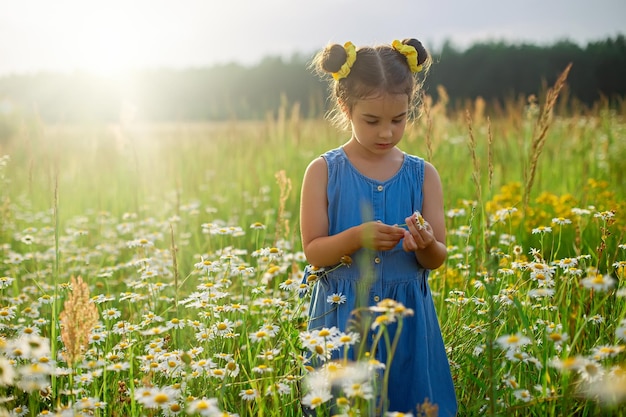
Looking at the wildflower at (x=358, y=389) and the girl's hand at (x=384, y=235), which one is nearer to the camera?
the wildflower at (x=358, y=389)

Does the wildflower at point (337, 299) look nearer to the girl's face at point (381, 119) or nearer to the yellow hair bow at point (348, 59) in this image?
the girl's face at point (381, 119)

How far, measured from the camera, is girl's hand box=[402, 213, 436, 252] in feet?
5.73

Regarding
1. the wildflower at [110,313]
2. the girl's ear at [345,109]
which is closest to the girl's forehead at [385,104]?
the girl's ear at [345,109]

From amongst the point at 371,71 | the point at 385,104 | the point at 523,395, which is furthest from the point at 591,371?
the point at 371,71

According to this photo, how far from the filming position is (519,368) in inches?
82.4

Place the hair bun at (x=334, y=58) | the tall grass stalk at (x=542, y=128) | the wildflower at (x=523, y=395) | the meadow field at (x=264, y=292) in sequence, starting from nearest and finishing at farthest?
1. the meadow field at (x=264, y=292)
2. the wildflower at (x=523, y=395)
3. the hair bun at (x=334, y=58)
4. the tall grass stalk at (x=542, y=128)

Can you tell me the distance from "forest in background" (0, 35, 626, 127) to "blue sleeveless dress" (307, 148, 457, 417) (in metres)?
2.19

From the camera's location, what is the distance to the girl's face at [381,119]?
73.7 inches

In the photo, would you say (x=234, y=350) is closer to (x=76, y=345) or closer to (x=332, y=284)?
(x=332, y=284)

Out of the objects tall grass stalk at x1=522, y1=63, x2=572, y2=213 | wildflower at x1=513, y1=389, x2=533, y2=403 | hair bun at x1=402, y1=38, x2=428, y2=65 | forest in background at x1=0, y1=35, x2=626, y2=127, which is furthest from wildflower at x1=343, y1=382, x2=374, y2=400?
forest in background at x1=0, y1=35, x2=626, y2=127

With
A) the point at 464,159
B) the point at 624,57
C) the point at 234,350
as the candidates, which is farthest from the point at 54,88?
the point at 234,350

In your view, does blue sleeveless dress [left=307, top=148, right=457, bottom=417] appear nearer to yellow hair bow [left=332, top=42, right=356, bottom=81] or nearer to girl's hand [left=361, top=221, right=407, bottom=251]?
girl's hand [left=361, top=221, right=407, bottom=251]

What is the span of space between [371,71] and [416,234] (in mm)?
567

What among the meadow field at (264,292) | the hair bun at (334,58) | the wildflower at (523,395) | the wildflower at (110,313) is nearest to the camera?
the meadow field at (264,292)
